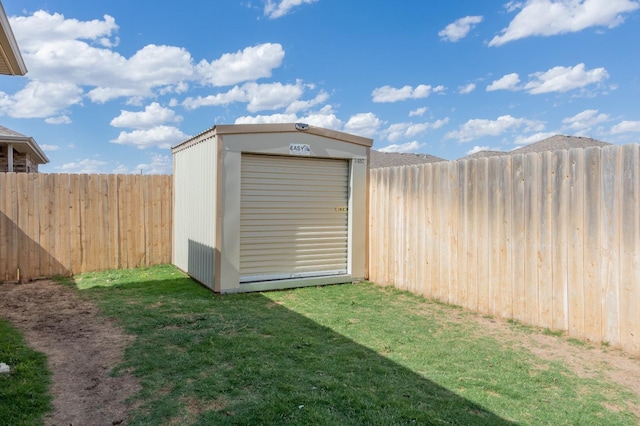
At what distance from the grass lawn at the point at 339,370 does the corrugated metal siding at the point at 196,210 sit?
4.27 ft

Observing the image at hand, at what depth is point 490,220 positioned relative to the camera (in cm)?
550

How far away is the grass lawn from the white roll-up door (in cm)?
138

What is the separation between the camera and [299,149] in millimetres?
7141

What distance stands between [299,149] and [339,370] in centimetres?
449

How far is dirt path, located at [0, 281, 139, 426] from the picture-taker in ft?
9.20

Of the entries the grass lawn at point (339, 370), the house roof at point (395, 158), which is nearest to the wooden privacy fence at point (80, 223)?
the grass lawn at point (339, 370)

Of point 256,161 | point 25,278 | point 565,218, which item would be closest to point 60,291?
point 25,278

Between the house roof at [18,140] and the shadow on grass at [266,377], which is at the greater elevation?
the house roof at [18,140]

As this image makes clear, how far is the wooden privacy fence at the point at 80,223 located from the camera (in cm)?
762

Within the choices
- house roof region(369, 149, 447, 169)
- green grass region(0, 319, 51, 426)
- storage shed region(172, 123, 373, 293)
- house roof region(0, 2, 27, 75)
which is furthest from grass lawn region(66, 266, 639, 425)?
house roof region(369, 149, 447, 169)

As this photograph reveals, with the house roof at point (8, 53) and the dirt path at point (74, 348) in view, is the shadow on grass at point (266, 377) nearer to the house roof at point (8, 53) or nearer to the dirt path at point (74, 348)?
the dirt path at point (74, 348)

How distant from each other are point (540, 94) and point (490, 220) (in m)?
6.20

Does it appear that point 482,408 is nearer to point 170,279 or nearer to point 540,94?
point 170,279

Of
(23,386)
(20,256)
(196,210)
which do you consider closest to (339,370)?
(23,386)
